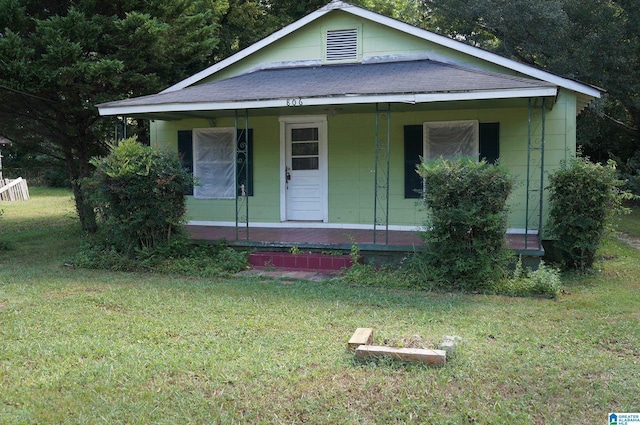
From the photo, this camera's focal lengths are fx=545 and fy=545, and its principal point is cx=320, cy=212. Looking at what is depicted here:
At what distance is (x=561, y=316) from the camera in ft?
18.3

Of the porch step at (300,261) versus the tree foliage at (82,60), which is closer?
the porch step at (300,261)

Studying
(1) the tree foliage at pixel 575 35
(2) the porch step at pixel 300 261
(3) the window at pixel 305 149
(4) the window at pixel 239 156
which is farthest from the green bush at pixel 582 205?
(1) the tree foliage at pixel 575 35

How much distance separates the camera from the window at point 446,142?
30.8 feet

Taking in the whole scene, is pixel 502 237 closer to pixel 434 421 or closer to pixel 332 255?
pixel 332 255

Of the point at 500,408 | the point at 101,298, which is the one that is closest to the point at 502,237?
the point at 500,408

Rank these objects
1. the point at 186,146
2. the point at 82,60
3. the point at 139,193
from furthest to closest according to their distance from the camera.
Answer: the point at 186,146 < the point at 82,60 < the point at 139,193

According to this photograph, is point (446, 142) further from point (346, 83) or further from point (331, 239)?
point (331, 239)

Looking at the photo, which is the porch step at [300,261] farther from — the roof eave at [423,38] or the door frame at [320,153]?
the roof eave at [423,38]

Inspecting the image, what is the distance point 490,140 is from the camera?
9.37m

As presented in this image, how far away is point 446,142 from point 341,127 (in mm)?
1956

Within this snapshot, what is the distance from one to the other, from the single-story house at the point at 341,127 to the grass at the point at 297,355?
2.47 meters
